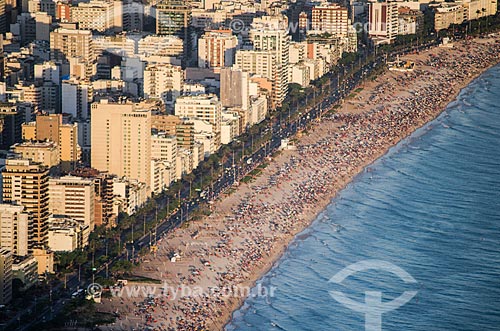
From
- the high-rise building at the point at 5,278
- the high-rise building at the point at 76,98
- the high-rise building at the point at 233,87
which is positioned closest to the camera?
the high-rise building at the point at 5,278

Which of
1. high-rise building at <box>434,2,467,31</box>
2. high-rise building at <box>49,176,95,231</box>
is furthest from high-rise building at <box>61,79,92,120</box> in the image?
high-rise building at <box>434,2,467,31</box>

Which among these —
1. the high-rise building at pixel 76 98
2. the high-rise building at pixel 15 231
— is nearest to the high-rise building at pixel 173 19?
the high-rise building at pixel 76 98

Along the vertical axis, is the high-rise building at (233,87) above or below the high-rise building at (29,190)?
above

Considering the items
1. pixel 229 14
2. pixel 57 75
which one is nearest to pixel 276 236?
pixel 57 75

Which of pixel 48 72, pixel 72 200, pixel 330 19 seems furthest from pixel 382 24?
pixel 72 200

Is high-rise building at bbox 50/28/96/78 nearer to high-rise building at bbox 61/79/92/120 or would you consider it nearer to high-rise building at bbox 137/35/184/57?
high-rise building at bbox 137/35/184/57

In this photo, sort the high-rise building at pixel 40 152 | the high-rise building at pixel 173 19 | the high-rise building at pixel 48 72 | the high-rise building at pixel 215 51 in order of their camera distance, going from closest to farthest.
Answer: the high-rise building at pixel 40 152
the high-rise building at pixel 48 72
the high-rise building at pixel 215 51
the high-rise building at pixel 173 19

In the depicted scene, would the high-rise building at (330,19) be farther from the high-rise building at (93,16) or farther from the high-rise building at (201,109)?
the high-rise building at (201,109)

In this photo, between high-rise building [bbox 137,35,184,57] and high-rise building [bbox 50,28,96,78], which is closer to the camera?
high-rise building [bbox 50,28,96,78]
